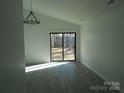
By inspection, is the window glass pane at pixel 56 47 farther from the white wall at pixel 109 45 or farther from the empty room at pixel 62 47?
the white wall at pixel 109 45

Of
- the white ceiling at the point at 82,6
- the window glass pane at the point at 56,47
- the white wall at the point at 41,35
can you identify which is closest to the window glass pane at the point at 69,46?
the window glass pane at the point at 56,47

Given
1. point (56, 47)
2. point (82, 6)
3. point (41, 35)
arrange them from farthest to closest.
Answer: point (56, 47), point (41, 35), point (82, 6)

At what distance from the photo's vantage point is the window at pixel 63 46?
8.52m

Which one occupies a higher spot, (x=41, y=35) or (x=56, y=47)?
(x=41, y=35)

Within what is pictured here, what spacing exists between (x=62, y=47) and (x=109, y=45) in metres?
4.63

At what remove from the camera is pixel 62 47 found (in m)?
8.59

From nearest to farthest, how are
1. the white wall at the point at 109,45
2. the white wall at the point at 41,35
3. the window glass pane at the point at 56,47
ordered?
the white wall at the point at 109,45, the white wall at the point at 41,35, the window glass pane at the point at 56,47

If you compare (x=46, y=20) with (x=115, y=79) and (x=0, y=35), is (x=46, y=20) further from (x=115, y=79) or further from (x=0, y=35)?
(x=0, y=35)

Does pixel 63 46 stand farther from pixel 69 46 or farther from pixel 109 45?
pixel 109 45

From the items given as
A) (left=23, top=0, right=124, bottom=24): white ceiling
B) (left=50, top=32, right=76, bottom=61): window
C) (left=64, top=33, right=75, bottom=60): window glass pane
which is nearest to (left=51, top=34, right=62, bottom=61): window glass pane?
(left=50, top=32, right=76, bottom=61): window

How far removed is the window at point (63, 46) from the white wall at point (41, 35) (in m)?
0.32

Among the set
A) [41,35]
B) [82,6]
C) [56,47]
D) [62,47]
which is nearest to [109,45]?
[82,6]

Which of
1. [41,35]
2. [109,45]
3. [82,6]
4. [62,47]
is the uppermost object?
[82,6]

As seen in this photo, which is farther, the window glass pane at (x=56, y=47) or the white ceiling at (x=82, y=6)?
the window glass pane at (x=56, y=47)
